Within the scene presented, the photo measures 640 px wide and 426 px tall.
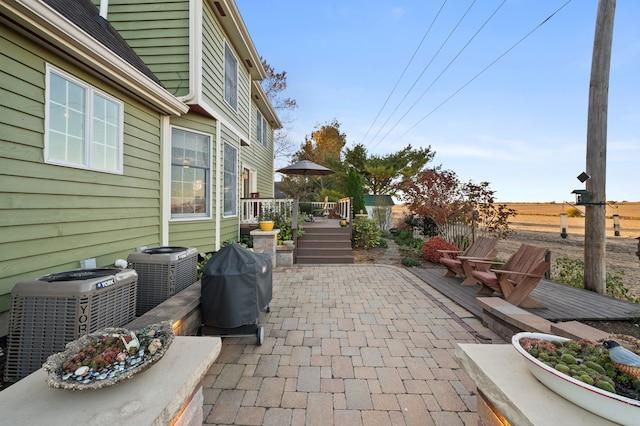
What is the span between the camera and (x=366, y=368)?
8.26 ft

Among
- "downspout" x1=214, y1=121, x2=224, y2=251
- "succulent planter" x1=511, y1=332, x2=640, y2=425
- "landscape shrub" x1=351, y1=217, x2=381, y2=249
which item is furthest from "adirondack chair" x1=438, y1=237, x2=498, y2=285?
"downspout" x1=214, y1=121, x2=224, y2=251

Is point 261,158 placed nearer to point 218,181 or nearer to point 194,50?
point 218,181

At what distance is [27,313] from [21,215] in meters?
1.29

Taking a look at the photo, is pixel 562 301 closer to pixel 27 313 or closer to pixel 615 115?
pixel 615 115

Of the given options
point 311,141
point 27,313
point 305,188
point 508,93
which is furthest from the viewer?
point 311,141

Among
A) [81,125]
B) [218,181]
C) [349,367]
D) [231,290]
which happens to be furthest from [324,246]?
[81,125]

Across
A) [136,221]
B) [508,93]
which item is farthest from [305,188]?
[136,221]

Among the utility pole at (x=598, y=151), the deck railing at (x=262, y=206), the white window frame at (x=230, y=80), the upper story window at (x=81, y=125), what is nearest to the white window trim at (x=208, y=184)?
the upper story window at (x=81, y=125)

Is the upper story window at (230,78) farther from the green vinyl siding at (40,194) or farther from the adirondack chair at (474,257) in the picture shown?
the adirondack chair at (474,257)

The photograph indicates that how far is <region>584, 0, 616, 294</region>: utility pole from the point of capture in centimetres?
476

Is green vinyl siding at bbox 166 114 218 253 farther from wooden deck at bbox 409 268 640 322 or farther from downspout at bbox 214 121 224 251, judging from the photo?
wooden deck at bbox 409 268 640 322

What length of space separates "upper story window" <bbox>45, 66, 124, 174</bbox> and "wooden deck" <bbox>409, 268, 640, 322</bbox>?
17.9 feet

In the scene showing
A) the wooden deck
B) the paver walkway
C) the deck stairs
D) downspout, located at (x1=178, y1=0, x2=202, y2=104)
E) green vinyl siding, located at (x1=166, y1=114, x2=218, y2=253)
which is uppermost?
downspout, located at (x1=178, y1=0, x2=202, y2=104)

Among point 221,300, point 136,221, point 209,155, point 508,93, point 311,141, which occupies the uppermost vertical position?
point 311,141
